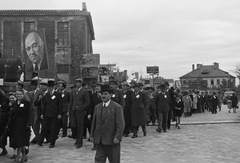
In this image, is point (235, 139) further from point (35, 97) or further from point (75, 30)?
point (75, 30)

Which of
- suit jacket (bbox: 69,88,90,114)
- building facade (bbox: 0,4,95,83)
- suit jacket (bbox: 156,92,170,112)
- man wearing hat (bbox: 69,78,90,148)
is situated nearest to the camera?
man wearing hat (bbox: 69,78,90,148)

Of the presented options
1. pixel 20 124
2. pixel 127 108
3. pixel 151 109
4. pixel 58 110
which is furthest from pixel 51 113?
pixel 151 109

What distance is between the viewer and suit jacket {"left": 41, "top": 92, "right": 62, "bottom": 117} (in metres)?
9.53

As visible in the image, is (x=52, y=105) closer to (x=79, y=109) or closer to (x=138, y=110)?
(x=79, y=109)

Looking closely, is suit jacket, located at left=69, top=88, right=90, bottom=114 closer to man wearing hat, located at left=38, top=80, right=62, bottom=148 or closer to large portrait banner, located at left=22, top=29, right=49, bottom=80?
man wearing hat, located at left=38, top=80, right=62, bottom=148

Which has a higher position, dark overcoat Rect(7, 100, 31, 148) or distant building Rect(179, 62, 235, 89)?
distant building Rect(179, 62, 235, 89)

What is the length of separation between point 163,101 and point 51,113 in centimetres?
521

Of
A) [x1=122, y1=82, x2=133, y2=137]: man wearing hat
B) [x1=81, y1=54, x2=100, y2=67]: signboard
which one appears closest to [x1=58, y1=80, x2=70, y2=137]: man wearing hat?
[x1=122, y1=82, x2=133, y2=137]: man wearing hat

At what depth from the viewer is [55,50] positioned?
33.3 metres

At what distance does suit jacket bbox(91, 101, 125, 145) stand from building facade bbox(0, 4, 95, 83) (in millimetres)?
27542

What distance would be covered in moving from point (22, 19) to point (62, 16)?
13.6ft

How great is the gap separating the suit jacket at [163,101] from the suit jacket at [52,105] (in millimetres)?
4792

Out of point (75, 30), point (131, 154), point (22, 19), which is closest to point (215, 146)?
point (131, 154)

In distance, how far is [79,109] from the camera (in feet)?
32.1
